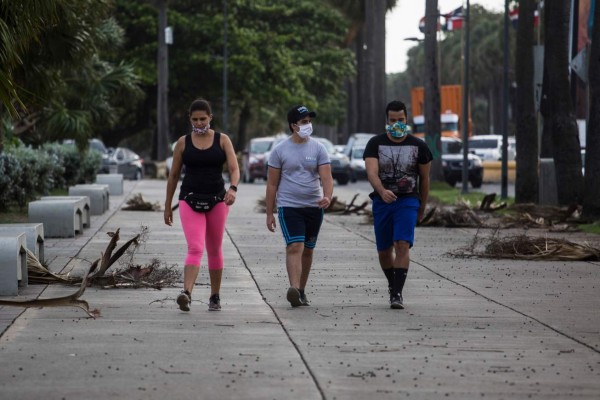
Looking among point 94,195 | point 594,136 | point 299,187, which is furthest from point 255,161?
point 299,187

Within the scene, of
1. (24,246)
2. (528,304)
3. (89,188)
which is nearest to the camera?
(528,304)

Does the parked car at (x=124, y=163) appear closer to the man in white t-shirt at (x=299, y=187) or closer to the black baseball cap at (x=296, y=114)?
the man in white t-shirt at (x=299, y=187)

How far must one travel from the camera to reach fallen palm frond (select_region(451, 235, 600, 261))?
54.9ft

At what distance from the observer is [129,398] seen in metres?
7.53

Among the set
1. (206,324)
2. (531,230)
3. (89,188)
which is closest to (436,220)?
(531,230)

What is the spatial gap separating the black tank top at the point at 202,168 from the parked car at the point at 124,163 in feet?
154

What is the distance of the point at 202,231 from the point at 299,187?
3.29 feet

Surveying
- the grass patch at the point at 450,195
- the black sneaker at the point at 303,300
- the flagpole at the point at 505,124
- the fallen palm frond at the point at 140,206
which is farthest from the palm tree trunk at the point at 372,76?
the black sneaker at the point at 303,300

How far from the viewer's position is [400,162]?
12008mm

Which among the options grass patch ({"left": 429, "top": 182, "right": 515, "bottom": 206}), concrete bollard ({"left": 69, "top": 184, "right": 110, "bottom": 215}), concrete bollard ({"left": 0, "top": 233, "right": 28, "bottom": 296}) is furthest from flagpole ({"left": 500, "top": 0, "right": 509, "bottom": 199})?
concrete bollard ({"left": 0, "top": 233, "right": 28, "bottom": 296})

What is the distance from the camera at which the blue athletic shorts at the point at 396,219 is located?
11961 millimetres

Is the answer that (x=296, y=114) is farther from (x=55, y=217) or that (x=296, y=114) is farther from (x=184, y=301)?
(x=55, y=217)

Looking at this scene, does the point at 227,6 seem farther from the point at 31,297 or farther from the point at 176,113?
the point at 31,297

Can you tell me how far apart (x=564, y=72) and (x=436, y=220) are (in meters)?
5.80
